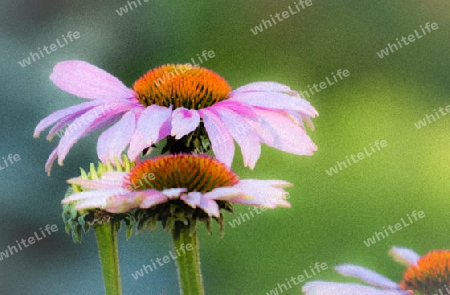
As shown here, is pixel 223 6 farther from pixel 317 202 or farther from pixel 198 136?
pixel 198 136

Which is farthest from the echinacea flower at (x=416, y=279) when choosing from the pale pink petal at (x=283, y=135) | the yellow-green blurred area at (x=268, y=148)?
the yellow-green blurred area at (x=268, y=148)

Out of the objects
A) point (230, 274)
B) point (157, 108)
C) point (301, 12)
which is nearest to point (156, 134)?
point (157, 108)

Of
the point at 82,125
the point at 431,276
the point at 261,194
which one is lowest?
the point at 431,276

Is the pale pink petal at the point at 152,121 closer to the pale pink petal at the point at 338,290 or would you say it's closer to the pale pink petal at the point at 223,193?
the pale pink petal at the point at 223,193

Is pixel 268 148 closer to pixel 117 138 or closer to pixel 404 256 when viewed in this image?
pixel 404 256

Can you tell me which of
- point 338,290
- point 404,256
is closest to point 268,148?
point 404,256

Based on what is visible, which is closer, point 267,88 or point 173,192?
point 173,192
